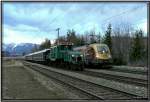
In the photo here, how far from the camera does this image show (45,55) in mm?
54219

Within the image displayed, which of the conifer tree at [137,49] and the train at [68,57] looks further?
the conifer tree at [137,49]

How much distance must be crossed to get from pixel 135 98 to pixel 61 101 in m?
2.91

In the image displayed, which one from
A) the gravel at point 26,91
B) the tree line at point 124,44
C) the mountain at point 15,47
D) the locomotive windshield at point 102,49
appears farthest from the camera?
the tree line at point 124,44

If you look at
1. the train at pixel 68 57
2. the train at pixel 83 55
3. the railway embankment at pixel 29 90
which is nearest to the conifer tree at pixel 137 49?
the train at pixel 83 55

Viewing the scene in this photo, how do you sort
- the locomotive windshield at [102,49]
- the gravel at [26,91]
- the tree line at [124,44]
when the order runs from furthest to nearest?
the tree line at [124,44]
the locomotive windshield at [102,49]
the gravel at [26,91]

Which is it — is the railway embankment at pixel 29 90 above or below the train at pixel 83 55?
below

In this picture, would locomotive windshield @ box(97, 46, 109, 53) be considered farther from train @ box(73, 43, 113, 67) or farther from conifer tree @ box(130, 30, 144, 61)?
conifer tree @ box(130, 30, 144, 61)

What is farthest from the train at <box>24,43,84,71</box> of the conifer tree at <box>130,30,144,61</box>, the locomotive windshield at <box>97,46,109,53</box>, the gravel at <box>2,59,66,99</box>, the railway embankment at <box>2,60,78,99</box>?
the gravel at <box>2,59,66,99</box>

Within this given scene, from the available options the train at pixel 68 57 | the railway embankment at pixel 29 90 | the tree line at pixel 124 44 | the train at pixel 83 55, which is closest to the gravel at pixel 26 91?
the railway embankment at pixel 29 90

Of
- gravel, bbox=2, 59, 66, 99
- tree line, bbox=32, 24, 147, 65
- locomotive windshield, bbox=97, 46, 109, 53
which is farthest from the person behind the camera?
Answer: tree line, bbox=32, 24, 147, 65

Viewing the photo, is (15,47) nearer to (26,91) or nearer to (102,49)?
(102,49)

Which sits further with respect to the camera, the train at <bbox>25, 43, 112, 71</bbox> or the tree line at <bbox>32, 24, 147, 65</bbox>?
the tree line at <bbox>32, 24, 147, 65</bbox>

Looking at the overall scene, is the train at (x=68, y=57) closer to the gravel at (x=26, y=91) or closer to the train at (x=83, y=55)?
the train at (x=83, y=55)

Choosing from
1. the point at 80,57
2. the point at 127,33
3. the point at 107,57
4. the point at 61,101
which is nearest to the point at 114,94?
the point at 61,101
